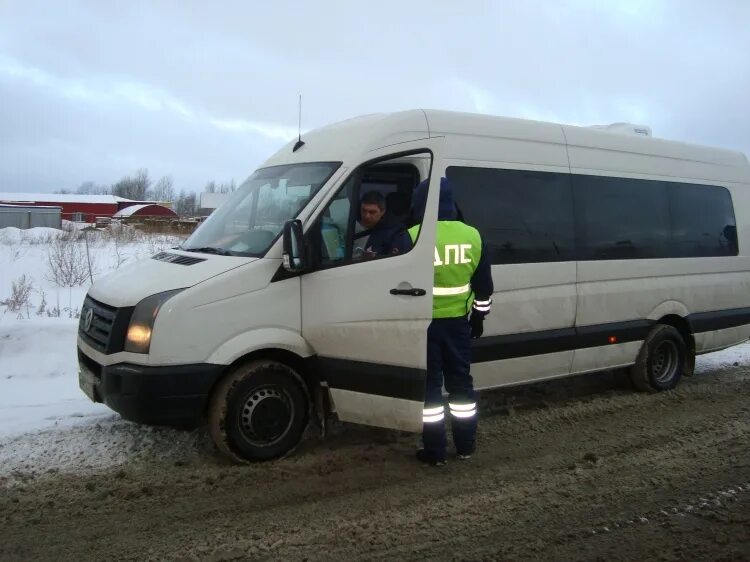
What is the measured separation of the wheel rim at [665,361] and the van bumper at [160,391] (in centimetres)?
486

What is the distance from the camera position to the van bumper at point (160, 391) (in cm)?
393

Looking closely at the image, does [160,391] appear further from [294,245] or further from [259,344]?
[294,245]

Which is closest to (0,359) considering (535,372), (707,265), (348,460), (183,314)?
(183,314)

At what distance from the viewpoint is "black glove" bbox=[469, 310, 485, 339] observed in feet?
14.8

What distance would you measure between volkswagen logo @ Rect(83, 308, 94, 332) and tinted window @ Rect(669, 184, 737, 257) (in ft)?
18.8

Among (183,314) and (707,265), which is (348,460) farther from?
(707,265)

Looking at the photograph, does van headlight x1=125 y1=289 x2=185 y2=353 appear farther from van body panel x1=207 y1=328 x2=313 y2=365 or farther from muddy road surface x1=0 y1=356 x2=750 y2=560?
muddy road surface x1=0 y1=356 x2=750 y2=560

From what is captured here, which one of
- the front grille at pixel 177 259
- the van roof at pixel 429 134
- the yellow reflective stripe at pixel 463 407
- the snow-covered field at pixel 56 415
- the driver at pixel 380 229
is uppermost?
the van roof at pixel 429 134

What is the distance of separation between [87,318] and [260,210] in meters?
1.53

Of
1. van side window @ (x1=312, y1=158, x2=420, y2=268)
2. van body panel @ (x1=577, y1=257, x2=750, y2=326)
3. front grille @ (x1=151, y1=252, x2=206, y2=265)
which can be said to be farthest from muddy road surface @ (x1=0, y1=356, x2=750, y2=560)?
van side window @ (x1=312, y1=158, x2=420, y2=268)

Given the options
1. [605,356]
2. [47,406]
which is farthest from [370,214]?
[47,406]

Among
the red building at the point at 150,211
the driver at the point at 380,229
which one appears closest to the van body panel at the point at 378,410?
the driver at the point at 380,229

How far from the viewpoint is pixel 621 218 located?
6055mm

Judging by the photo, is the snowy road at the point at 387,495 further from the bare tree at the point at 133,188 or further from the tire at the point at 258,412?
the bare tree at the point at 133,188
